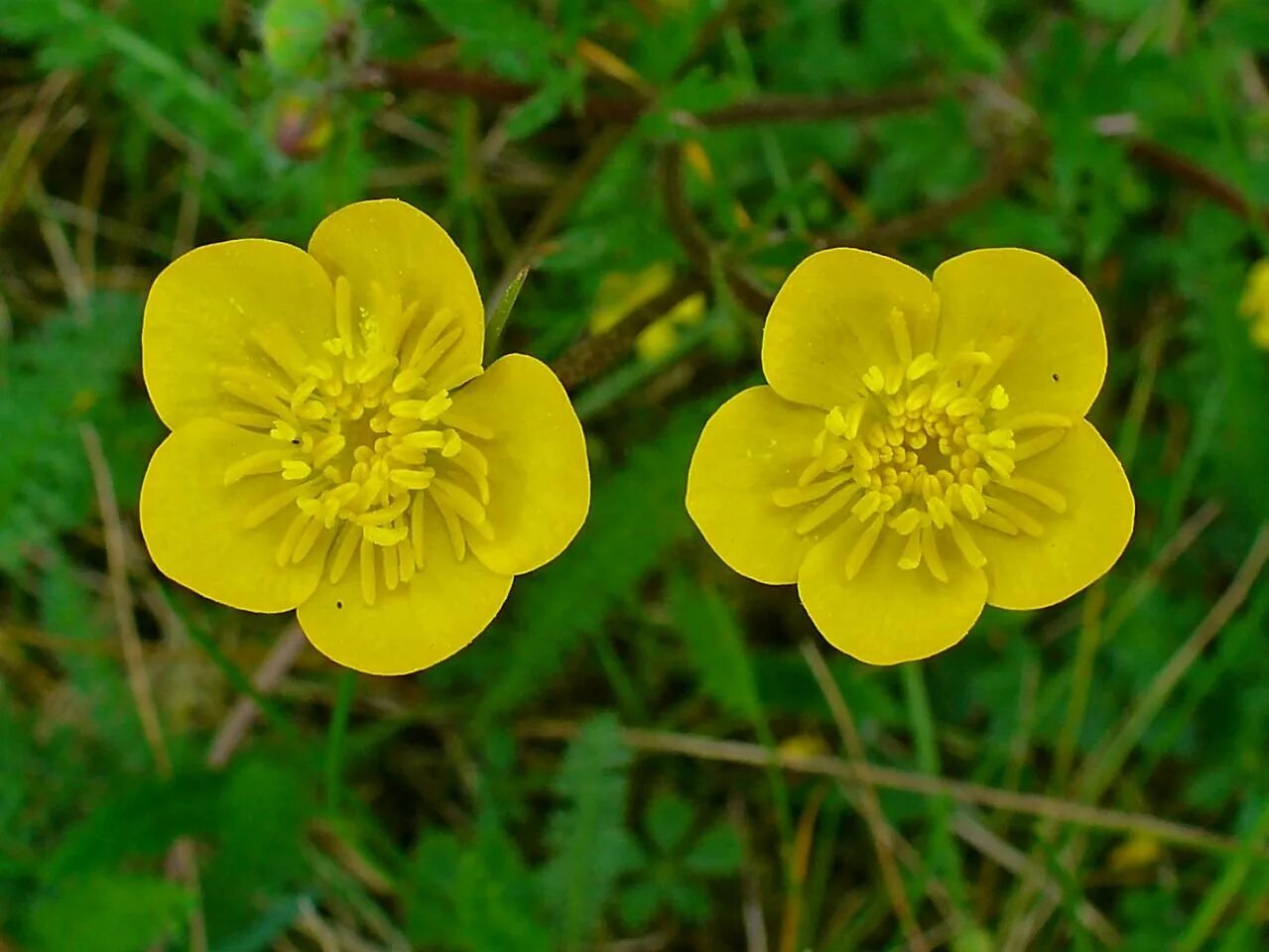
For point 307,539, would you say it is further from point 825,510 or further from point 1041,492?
point 1041,492

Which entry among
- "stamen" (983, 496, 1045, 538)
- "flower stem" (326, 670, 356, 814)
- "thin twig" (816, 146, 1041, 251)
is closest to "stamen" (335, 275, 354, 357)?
"flower stem" (326, 670, 356, 814)

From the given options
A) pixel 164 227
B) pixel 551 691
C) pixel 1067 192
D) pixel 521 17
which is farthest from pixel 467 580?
pixel 164 227

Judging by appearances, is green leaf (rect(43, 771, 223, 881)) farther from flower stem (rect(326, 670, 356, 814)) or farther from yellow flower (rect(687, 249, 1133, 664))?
yellow flower (rect(687, 249, 1133, 664))

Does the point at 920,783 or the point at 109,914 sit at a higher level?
the point at 920,783

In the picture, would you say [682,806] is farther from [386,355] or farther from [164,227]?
[164,227]

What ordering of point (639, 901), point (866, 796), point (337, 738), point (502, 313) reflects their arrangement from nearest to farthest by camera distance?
1. point (502, 313)
2. point (337, 738)
3. point (639, 901)
4. point (866, 796)

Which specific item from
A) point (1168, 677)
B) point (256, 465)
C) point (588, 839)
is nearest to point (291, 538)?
point (256, 465)
